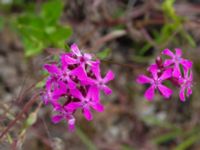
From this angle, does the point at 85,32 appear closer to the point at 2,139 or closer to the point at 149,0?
the point at 149,0

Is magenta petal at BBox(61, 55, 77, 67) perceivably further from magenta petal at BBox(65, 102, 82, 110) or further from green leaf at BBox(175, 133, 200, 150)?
green leaf at BBox(175, 133, 200, 150)

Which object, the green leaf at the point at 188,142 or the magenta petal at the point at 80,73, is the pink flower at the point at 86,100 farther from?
the green leaf at the point at 188,142

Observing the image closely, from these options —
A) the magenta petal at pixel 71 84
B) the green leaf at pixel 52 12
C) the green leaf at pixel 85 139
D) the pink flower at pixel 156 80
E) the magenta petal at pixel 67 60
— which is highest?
the green leaf at pixel 52 12

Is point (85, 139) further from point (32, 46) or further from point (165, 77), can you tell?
point (165, 77)

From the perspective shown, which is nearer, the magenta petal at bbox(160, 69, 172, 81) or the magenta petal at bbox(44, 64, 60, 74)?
the magenta petal at bbox(44, 64, 60, 74)

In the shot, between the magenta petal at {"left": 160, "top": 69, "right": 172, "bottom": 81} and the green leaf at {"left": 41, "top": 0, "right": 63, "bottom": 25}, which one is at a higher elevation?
the green leaf at {"left": 41, "top": 0, "right": 63, "bottom": 25}

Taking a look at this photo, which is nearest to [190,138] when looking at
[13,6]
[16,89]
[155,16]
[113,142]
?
[113,142]

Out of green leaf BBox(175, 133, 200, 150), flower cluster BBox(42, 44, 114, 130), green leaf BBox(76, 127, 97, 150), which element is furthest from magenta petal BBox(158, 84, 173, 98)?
green leaf BBox(175, 133, 200, 150)

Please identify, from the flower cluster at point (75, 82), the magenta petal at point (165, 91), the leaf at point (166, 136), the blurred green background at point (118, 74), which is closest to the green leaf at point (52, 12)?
the blurred green background at point (118, 74)
